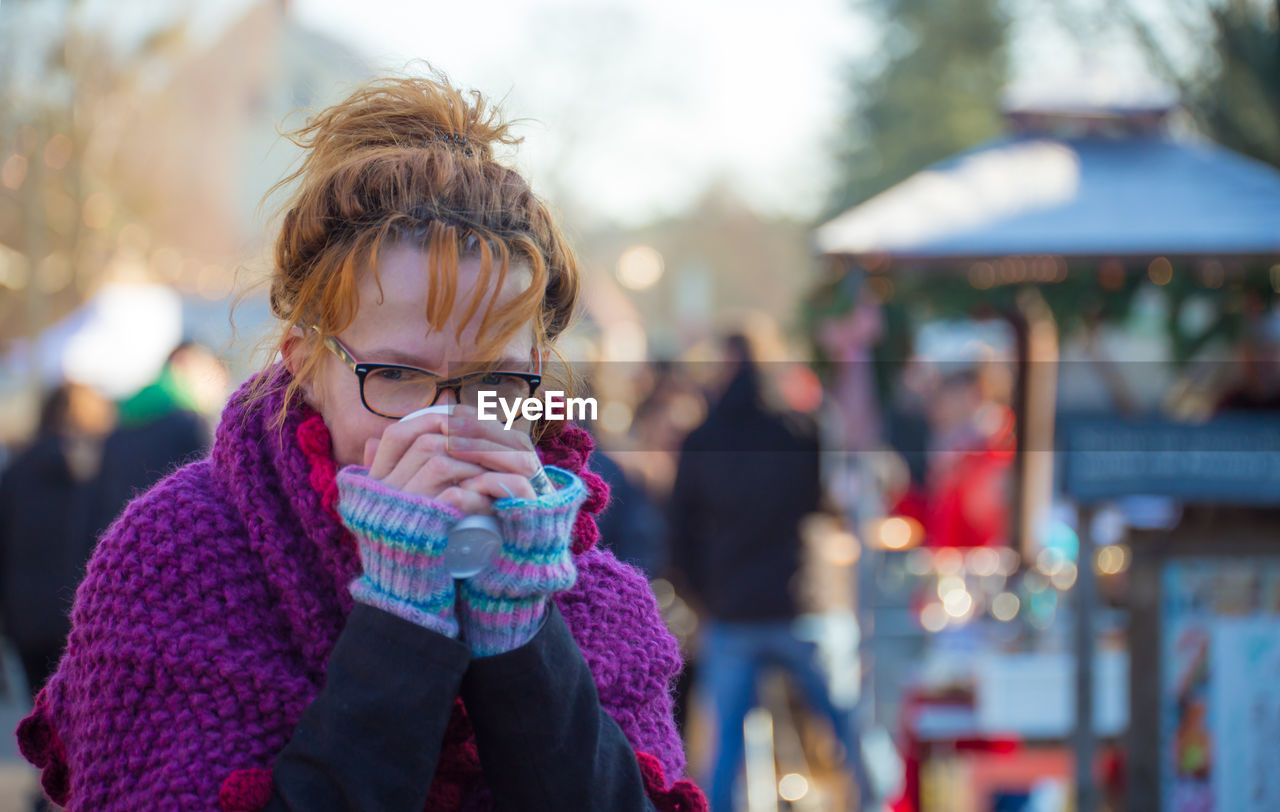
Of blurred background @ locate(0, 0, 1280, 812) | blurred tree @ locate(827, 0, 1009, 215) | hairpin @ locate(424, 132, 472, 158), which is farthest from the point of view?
blurred tree @ locate(827, 0, 1009, 215)

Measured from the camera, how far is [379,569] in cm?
100

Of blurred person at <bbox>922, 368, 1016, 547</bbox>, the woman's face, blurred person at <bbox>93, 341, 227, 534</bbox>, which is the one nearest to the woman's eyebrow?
the woman's face

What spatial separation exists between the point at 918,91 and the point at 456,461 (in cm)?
1997

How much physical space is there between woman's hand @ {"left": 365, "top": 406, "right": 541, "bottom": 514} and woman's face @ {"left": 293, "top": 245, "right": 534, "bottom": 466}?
0.10 metres

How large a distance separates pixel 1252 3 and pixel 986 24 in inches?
373

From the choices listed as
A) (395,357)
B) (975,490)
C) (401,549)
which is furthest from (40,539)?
(975,490)


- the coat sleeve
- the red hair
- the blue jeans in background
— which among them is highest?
the red hair

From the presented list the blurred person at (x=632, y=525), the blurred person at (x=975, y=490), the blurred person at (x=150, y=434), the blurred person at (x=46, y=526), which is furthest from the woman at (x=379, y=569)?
the blurred person at (x=975, y=490)

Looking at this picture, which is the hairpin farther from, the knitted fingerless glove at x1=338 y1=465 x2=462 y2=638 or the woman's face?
the knitted fingerless glove at x1=338 y1=465 x2=462 y2=638

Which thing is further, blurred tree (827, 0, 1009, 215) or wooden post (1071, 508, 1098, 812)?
blurred tree (827, 0, 1009, 215)

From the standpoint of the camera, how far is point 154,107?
16047 mm

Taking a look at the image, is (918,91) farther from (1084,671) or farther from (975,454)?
(1084,671)

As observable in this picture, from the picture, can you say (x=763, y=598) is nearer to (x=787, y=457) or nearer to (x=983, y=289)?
(x=787, y=457)

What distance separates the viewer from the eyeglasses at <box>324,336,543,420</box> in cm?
111
